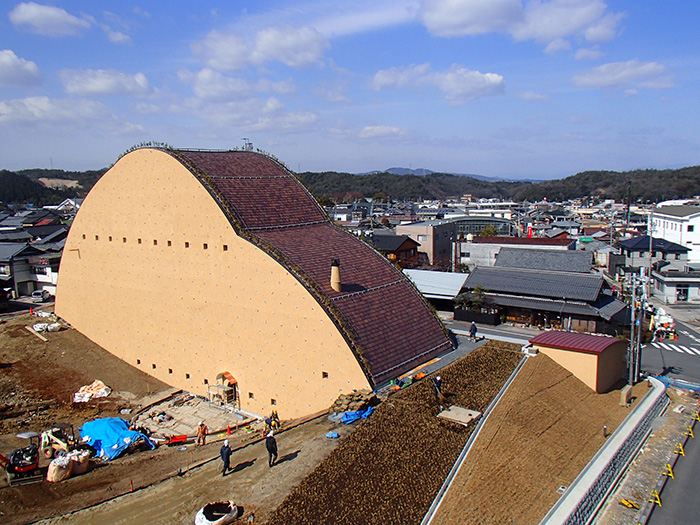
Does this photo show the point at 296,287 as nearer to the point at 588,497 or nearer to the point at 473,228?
the point at 588,497

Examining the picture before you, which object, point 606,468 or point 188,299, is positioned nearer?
point 606,468

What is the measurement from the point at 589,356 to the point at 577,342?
3.93ft

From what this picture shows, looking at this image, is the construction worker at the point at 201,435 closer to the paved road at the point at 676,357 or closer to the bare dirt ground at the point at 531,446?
the bare dirt ground at the point at 531,446


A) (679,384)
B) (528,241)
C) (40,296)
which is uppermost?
(528,241)

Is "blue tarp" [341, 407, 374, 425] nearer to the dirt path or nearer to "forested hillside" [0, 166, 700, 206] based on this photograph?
the dirt path

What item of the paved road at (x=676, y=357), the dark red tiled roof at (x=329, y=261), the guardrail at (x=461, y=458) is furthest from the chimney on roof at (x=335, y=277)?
the paved road at (x=676, y=357)

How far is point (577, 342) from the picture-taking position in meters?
22.2

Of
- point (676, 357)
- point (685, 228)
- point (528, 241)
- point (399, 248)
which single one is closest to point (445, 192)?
point (685, 228)

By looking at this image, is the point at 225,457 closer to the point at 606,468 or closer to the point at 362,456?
the point at 362,456

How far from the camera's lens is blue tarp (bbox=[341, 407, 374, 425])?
16.9 meters

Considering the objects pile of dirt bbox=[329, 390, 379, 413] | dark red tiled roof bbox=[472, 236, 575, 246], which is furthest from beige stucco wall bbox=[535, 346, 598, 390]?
dark red tiled roof bbox=[472, 236, 575, 246]

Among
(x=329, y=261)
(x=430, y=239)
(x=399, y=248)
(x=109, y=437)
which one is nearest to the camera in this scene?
(x=109, y=437)

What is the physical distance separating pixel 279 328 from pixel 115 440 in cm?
736

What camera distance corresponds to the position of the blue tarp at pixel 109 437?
1784cm
